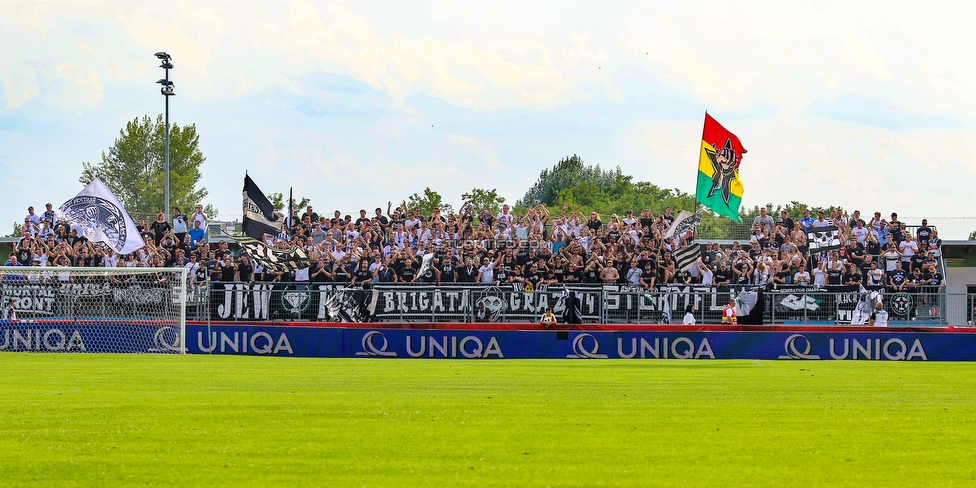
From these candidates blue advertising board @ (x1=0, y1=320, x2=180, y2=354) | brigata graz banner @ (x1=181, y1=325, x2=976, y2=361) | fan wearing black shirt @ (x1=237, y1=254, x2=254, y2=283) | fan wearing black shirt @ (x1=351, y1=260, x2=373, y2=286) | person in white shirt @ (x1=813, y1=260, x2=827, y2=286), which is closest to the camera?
blue advertising board @ (x1=0, y1=320, x2=180, y2=354)

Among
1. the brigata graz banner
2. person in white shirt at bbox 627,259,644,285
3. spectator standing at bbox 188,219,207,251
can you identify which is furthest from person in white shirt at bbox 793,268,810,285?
spectator standing at bbox 188,219,207,251

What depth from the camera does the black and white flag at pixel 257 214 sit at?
105 feet

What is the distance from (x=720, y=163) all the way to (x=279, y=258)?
13648 millimetres

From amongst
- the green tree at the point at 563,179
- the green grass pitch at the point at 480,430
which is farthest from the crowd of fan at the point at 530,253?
the green tree at the point at 563,179

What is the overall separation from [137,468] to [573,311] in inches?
756

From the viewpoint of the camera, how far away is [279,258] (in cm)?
2805

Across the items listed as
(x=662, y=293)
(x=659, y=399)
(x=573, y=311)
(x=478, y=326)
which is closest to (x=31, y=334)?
(x=478, y=326)

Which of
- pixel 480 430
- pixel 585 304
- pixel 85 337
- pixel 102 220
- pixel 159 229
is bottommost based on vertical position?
pixel 85 337

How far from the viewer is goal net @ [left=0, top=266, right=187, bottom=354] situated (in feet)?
74.7

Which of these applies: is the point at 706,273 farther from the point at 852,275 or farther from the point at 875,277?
the point at 875,277

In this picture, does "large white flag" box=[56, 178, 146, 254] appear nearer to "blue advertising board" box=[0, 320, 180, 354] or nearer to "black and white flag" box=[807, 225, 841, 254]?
"blue advertising board" box=[0, 320, 180, 354]

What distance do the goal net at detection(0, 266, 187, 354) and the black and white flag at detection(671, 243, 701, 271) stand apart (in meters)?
12.5

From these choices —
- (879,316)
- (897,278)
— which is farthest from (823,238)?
(879,316)

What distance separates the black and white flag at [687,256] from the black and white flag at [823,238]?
3506 millimetres
